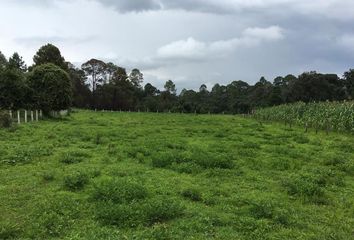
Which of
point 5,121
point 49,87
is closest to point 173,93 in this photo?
point 49,87

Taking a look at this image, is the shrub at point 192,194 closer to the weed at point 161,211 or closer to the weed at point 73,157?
the weed at point 161,211

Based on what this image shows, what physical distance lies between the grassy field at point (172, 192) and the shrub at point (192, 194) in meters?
0.03

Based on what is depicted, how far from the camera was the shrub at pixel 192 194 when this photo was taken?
11.5m

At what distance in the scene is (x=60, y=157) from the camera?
55.3ft

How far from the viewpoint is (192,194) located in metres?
11.6

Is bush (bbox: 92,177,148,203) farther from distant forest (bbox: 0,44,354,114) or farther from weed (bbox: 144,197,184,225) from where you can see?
distant forest (bbox: 0,44,354,114)

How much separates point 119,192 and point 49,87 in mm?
32686

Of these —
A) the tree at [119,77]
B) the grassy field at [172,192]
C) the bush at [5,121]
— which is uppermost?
the tree at [119,77]

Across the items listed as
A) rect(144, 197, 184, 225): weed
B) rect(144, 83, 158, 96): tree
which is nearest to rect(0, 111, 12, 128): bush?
rect(144, 197, 184, 225): weed

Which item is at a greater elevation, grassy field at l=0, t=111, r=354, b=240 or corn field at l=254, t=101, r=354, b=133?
corn field at l=254, t=101, r=354, b=133

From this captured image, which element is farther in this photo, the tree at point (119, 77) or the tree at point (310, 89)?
the tree at point (119, 77)

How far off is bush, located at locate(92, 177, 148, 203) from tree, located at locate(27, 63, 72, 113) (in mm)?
30411

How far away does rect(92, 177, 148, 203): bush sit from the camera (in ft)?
35.2

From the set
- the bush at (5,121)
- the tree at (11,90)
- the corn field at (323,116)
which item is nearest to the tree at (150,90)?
the corn field at (323,116)
